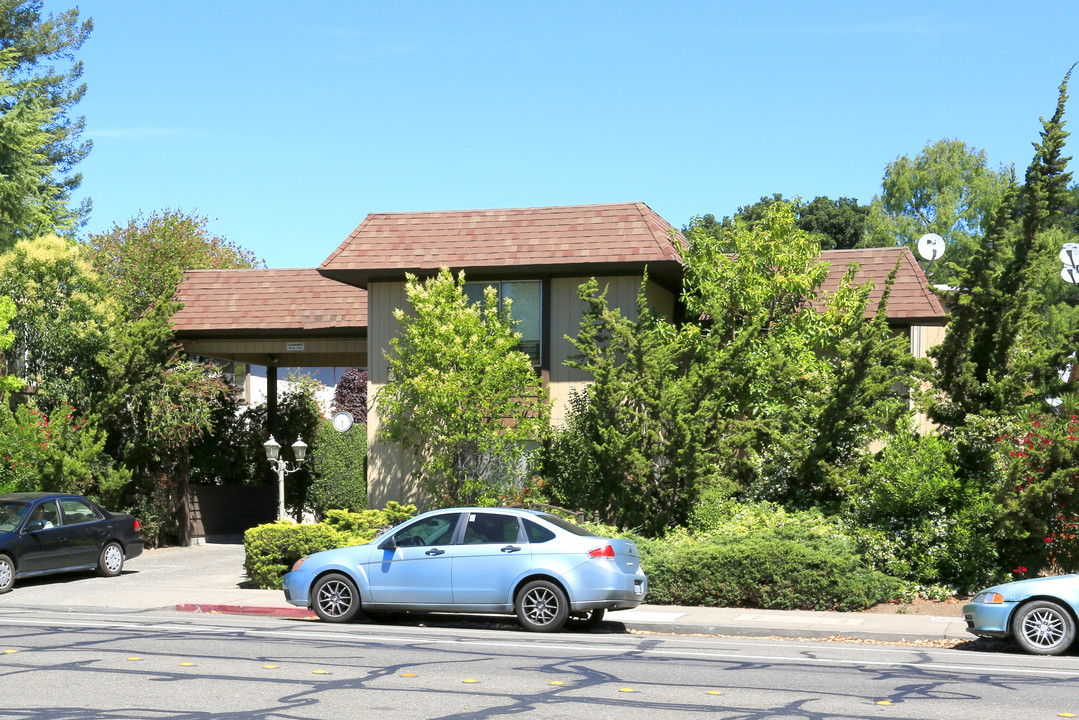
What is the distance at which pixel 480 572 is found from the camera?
42.8ft

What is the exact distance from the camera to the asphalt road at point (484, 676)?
809cm

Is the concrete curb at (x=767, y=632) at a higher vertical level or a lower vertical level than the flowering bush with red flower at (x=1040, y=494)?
lower

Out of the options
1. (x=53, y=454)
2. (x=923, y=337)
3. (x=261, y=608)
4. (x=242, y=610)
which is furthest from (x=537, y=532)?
(x=923, y=337)

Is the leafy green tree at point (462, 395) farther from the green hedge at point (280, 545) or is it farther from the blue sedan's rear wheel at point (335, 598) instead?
the blue sedan's rear wheel at point (335, 598)

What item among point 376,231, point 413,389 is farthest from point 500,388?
point 376,231

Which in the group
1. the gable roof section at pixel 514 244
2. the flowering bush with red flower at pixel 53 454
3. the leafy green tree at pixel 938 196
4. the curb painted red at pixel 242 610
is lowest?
the curb painted red at pixel 242 610

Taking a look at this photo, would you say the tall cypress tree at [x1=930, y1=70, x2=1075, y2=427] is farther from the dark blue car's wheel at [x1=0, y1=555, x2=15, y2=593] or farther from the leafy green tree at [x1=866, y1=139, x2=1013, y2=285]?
the leafy green tree at [x1=866, y1=139, x2=1013, y2=285]

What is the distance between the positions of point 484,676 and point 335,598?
462 cm

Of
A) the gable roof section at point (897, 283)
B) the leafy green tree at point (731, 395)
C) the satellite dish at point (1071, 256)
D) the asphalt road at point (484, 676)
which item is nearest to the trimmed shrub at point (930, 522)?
the leafy green tree at point (731, 395)

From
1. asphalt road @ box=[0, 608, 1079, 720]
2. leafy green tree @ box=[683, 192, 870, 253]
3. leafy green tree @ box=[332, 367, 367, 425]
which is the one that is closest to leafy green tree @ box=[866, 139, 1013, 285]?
leafy green tree @ box=[683, 192, 870, 253]

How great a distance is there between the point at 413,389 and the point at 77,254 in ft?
27.0

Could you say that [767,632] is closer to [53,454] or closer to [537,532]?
[537,532]

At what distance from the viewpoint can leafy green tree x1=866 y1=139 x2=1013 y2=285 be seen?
1957 inches

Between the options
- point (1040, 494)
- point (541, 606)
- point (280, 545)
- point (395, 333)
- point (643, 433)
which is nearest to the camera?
point (541, 606)
